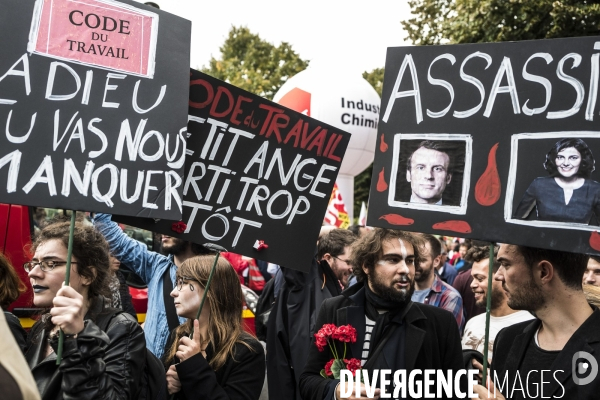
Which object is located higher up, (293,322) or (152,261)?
(152,261)

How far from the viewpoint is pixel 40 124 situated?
283cm

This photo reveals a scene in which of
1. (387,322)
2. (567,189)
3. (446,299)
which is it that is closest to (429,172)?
(567,189)

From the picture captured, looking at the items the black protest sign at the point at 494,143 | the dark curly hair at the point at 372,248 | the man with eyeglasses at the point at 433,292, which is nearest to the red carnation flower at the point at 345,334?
the dark curly hair at the point at 372,248

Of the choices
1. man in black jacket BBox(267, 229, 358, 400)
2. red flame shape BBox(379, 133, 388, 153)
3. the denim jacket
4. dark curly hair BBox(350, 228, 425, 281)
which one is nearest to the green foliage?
man in black jacket BBox(267, 229, 358, 400)

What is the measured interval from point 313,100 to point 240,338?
31.8 ft

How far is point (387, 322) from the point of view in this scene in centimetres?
356

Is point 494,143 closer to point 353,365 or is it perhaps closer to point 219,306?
point 353,365

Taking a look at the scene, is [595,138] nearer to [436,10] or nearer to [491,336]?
[491,336]

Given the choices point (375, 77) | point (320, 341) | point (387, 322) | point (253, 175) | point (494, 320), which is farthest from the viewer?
point (375, 77)

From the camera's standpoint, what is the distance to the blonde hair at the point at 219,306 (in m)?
3.59

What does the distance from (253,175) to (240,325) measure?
78 cm

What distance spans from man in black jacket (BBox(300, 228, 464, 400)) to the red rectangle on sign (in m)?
1.50

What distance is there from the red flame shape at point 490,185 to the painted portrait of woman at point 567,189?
0.45 feet

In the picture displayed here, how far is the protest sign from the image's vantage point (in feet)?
11.5
